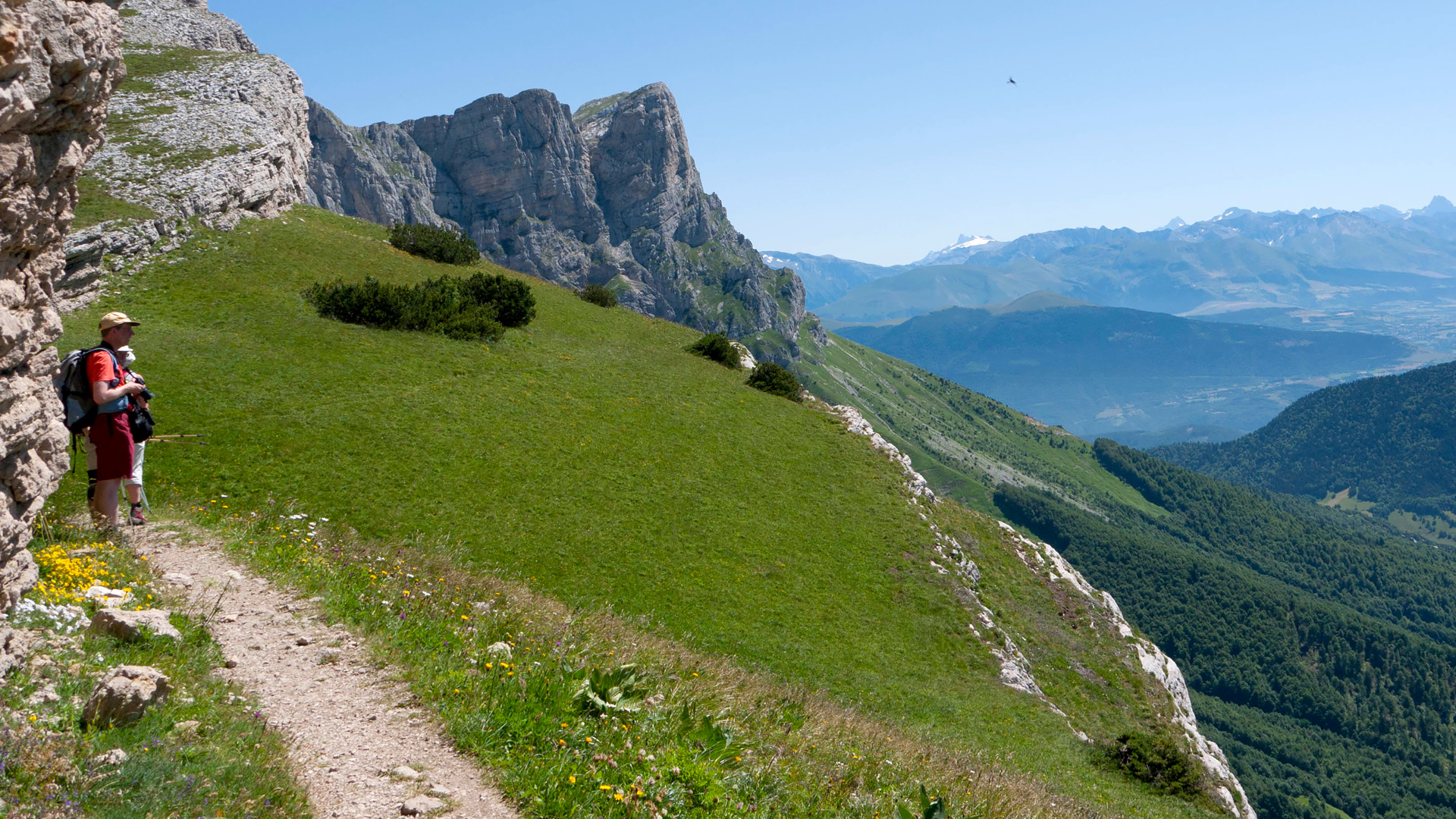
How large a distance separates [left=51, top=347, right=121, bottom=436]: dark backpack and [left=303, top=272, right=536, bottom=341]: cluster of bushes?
73.3 feet

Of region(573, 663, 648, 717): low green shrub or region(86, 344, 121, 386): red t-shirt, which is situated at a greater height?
region(86, 344, 121, 386): red t-shirt

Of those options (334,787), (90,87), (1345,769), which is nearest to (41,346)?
(90,87)

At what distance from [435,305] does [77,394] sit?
81.4 ft

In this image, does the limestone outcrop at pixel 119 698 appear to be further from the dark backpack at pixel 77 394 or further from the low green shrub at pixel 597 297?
the low green shrub at pixel 597 297

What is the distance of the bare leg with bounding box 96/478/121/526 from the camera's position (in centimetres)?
1244

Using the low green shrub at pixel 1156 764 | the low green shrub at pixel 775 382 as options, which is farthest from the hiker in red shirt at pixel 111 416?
the low green shrub at pixel 775 382

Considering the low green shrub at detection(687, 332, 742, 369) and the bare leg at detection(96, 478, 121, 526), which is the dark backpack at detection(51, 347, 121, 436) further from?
the low green shrub at detection(687, 332, 742, 369)

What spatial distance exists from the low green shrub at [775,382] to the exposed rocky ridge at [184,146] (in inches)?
1166

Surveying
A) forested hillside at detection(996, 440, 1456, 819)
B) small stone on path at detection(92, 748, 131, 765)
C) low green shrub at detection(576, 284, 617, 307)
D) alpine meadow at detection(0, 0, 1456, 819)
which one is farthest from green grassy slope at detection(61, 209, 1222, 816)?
forested hillside at detection(996, 440, 1456, 819)

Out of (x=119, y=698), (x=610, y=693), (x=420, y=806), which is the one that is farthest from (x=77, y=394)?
(x=610, y=693)

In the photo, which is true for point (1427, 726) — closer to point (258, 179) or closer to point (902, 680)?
point (902, 680)

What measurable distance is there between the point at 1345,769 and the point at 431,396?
19559 cm

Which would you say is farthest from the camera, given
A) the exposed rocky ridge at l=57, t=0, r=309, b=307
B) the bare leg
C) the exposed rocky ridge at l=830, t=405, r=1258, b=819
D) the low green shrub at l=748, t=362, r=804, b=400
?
the low green shrub at l=748, t=362, r=804, b=400

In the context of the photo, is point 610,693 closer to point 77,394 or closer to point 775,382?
point 77,394
